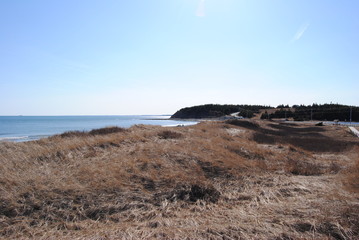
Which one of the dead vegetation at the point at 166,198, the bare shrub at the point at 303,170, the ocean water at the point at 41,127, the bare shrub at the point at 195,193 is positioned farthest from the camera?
the ocean water at the point at 41,127

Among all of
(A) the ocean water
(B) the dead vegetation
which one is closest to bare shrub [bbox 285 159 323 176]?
(B) the dead vegetation

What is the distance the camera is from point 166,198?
5.14m

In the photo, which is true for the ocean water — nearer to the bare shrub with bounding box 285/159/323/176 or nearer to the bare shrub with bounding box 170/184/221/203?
the bare shrub with bounding box 170/184/221/203

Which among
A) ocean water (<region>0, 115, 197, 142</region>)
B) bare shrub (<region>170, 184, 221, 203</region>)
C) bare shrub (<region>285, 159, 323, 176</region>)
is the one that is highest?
bare shrub (<region>170, 184, 221, 203</region>)

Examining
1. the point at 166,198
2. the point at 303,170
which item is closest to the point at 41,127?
the point at 166,198

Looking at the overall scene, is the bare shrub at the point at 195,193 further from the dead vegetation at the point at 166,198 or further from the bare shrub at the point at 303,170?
the bare shrub at the point at 303,170

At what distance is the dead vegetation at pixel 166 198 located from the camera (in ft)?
11.9

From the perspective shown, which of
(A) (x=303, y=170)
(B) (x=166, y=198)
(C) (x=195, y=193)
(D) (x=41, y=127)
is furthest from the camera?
(D) (x=41, y=127)

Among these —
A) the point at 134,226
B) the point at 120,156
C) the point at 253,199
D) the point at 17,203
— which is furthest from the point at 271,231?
the point at 120,156

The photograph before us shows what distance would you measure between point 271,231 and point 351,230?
1.34 meters

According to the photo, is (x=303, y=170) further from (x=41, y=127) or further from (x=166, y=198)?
(x=41, y=127)

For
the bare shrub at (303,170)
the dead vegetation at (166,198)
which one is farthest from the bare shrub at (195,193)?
the bare shrub at (303,170)

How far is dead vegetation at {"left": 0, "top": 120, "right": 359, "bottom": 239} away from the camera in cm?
364

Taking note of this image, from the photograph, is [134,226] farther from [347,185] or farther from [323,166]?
[323,166]
